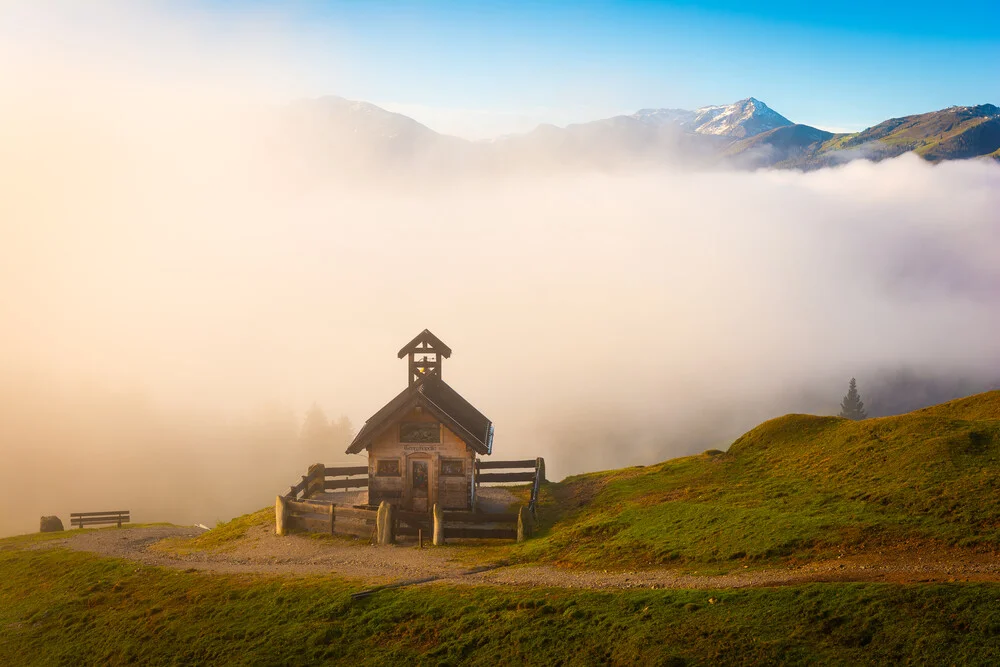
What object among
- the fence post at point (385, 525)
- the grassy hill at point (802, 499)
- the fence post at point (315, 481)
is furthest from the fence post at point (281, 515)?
the grassy hill at point (802, 499)

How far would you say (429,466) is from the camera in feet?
139

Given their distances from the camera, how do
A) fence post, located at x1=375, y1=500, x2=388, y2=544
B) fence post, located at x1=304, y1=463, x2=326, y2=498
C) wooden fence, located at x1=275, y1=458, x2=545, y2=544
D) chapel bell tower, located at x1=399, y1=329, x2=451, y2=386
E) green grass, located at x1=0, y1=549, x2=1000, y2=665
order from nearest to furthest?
green grass, located at x1=0, y1=549, x2=1000, y2=665, wooden fence, located at x1=275, y1=458, x2=545, y2=544, fence post, located at x1=375, y1=500, x2=388, y2=544, chapel bell tower, located at x1=399, y1=329, x2=451, y2=386, fence post, located at x1=304, y1=463, x2=326, y2=498

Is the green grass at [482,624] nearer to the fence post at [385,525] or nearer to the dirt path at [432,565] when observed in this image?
the dirt path at [432,565]

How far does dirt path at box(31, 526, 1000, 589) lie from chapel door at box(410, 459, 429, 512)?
5650mm

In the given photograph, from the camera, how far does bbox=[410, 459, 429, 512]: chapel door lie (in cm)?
4234

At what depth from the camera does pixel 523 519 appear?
122 feet

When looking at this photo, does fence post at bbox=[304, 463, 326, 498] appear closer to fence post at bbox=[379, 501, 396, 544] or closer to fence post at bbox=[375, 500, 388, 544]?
fence post at bbox=[375, 500, 388, 544]

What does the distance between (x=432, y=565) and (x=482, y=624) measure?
7888 millimetres

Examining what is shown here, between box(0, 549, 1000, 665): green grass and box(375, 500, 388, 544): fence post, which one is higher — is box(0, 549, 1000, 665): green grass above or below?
below

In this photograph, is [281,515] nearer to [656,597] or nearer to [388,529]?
[388,529]

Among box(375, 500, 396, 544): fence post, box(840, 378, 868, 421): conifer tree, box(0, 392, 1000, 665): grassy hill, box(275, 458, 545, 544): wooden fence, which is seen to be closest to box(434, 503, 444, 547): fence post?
box(275, 458, 545, 544): wooden fence

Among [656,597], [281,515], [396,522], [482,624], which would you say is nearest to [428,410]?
[396,522]

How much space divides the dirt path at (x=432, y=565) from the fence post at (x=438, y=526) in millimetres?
1124

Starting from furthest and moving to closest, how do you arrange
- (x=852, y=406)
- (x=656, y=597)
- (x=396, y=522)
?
1. (x=852, y=406)
2. (x=396, y=522)
3. (x=656, y=597)
